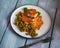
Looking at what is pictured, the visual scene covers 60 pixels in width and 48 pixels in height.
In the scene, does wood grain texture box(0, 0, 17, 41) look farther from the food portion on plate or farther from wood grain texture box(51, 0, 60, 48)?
wood grain texture box(51, 0, 60, 48)

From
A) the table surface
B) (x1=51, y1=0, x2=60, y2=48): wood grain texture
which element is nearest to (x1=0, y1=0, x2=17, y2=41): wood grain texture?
the table surface

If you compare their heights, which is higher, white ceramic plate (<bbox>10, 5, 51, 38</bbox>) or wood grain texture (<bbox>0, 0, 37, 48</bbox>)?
white ceramic plate (<bbox>10, 5, 51, 38</bbox>)

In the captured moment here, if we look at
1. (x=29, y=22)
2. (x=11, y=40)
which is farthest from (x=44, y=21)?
(x=11, y=40)

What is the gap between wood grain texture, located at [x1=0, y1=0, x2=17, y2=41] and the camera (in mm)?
A: 831

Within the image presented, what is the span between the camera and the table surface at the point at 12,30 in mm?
771

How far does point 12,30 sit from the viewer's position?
2.66 feet

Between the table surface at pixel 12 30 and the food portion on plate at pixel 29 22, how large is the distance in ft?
0.13

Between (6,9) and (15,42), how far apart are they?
0.78 feet

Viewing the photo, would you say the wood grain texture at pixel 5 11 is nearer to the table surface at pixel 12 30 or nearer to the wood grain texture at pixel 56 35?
the table surface at pixel 12 30

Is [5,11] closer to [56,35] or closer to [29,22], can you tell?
[29,22]

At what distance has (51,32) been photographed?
0.83 meters

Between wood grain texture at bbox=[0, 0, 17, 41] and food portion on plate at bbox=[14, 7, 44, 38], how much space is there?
0.06 m

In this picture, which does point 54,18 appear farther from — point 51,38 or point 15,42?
point 15,42

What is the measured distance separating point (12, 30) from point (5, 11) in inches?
6.0
